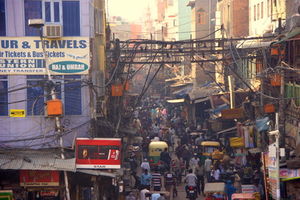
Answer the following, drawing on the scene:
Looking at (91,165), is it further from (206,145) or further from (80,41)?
(206,145)

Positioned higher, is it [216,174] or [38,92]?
[38,92]

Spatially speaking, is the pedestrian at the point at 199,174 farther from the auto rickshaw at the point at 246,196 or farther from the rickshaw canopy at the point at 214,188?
the auto rickshaw at the point at 246,196

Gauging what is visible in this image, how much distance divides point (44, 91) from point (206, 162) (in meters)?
8.52

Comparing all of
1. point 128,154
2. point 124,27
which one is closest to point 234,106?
point 128,154

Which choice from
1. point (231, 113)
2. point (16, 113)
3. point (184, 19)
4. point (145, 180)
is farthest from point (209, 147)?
point (184, 19)

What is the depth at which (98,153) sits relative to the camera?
19.2 metres

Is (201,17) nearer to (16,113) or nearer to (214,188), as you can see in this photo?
(214,188)

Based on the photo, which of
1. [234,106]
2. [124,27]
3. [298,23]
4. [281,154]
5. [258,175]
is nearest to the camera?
[281,154]

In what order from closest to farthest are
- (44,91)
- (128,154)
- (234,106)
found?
(44,91), (128,154), (234,106)

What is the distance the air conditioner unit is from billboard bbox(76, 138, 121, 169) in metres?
3.23

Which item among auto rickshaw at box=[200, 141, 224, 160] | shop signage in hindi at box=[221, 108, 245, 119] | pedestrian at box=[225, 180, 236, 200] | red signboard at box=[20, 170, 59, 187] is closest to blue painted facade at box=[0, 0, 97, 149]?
red signboard at box=[20, 170, 59, 187]

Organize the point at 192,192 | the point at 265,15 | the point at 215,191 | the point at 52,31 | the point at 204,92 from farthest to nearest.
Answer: the point at 204,92, the point at 265,15, the point at 192,192, the point at 215,191, the point at 52,31

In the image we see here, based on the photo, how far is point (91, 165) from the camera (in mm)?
19172

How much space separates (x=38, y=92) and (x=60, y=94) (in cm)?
66
